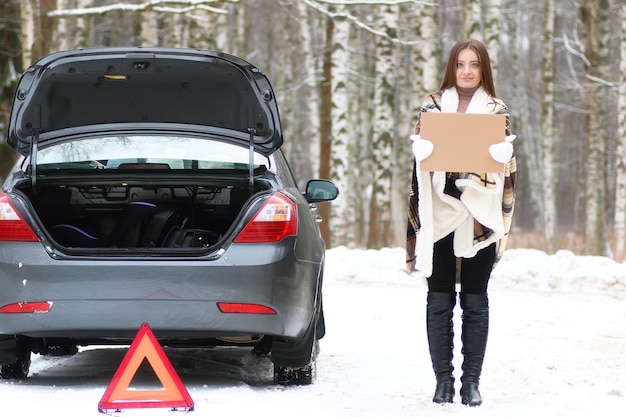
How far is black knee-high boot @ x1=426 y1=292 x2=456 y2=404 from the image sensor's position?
6059mm

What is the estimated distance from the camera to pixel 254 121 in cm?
732

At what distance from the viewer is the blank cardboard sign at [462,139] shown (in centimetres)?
585

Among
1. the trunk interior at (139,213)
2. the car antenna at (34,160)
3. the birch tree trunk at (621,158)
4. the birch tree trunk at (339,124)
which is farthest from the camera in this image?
the birch tree trunk at (621,158)

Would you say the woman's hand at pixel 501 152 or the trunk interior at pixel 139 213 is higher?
the woman's hand at pixel 501 152

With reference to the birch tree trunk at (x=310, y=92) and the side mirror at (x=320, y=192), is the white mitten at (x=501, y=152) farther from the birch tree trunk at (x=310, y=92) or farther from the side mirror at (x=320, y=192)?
the birch tree trunk at (x=310, y=92)

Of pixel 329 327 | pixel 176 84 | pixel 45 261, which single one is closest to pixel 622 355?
pixel 329 327

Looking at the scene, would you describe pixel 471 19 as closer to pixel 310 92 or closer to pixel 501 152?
pixel 310 92

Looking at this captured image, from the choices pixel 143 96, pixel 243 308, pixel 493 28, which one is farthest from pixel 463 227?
pixel 493 28

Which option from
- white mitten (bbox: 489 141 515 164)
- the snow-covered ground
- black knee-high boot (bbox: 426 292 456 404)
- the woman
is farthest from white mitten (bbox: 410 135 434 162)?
the snow-covered ground

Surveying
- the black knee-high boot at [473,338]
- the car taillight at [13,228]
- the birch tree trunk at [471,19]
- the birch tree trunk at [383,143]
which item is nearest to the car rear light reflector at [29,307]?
the car taillight at [13,228]

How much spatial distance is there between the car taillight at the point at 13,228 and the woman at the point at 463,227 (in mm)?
2009

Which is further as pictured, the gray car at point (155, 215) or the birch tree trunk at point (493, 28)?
the birch tree trunk at point (493, 28)

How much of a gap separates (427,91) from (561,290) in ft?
21.7

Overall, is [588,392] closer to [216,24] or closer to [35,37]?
[35,37]
